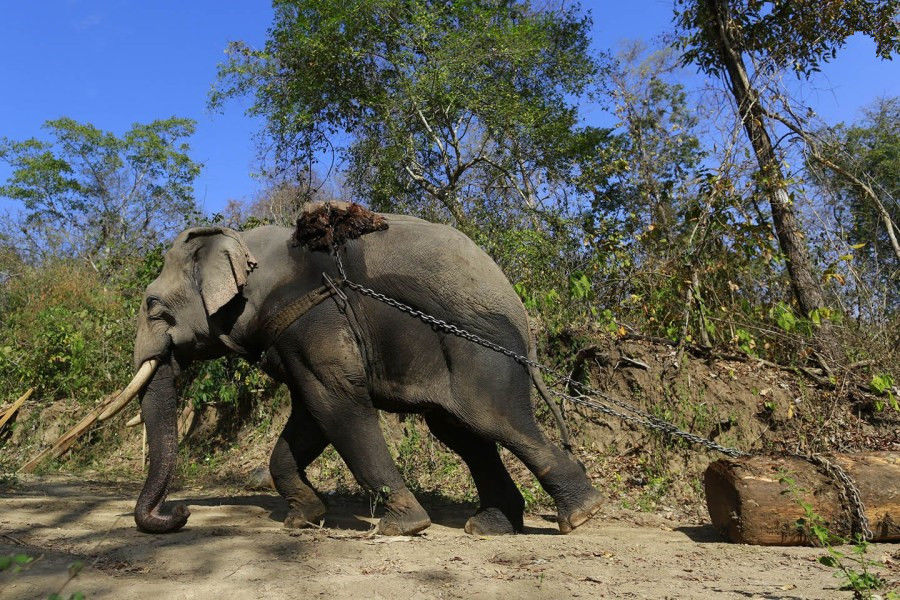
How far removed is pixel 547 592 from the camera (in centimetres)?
350

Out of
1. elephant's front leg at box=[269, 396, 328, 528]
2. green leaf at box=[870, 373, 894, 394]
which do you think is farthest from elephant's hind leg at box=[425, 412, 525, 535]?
green leaf at box=[870, 373, 894, 394]

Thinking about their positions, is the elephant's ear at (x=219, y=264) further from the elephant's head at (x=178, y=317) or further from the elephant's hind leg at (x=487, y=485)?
the elephant's hind leg at (x=487, y=485)

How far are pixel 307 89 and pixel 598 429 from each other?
35.4ft

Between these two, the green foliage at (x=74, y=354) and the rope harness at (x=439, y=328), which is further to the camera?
the green foliage at (x=74, y=354)

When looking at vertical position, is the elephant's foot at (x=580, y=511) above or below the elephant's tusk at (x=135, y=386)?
below

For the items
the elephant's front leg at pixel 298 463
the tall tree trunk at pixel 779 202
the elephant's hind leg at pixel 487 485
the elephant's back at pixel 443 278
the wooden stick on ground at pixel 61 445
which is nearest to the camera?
the elephant's back at pixel 443 278

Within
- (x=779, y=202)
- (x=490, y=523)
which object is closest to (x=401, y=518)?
(x=490, y=523)

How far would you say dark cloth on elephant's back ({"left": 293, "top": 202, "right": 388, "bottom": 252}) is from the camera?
4.98 meters

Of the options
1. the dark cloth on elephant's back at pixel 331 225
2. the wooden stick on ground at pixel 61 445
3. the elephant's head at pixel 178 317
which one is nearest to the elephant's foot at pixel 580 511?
the dark cloth on elephant's back at pixel 331 225

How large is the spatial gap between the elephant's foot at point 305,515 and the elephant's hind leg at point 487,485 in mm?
978

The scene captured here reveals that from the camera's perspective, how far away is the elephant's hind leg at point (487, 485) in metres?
5.16

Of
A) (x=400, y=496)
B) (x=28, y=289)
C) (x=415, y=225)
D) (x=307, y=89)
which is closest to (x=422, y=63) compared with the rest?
(x=307, y=89)

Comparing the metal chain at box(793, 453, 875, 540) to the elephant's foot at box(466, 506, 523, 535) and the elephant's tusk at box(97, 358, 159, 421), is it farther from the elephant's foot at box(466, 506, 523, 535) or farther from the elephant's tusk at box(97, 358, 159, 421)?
the elephant's tusk at box(97, 358, 159, 421)

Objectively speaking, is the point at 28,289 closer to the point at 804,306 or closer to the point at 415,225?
the point at 415,225
